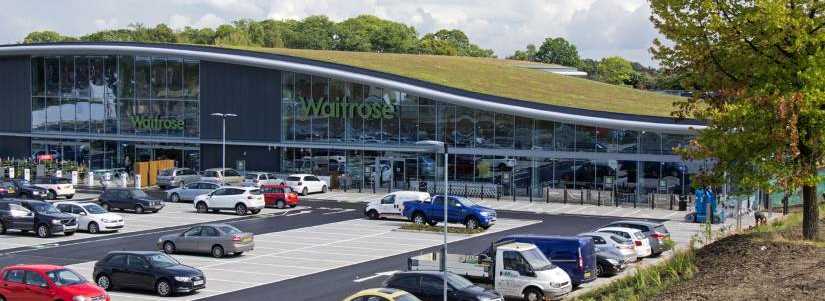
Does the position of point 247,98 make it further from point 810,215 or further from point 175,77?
point 810,215

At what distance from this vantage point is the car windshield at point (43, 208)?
138 ft

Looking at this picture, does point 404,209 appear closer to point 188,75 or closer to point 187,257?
point 187,257

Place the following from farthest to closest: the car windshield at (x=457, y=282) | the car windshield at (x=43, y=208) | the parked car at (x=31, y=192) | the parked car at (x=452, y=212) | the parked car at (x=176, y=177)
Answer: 1. the parked car at (x=176, y=177)
2. the parked car at (x=31, y=192)
3. the parked car at (x=452, y=212)
4. the car windshield at (x=43, y=208)
5. the car windshield at (x=457, y=282)

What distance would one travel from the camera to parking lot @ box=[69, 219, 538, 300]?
31220 millimetres

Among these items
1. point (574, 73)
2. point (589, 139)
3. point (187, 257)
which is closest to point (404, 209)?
point (187, 257)

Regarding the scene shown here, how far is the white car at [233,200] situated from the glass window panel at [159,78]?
22225 millimetres

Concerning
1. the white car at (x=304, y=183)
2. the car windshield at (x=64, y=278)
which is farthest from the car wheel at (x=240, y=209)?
the car windshield at (x=64, y=278)

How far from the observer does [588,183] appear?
5916 centimetres

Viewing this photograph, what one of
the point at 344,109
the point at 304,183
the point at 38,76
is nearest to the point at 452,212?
the point at 304,183

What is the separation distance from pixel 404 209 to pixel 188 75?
1157 inches

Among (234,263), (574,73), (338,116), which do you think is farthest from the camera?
(574,73)

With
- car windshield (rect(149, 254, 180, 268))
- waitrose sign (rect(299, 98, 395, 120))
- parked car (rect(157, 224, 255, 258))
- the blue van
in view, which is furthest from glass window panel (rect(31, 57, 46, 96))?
the blue van

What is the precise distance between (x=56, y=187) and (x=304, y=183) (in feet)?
48.7

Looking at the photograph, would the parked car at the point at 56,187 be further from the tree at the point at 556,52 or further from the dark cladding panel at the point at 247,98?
the tree at the point at 556,52
